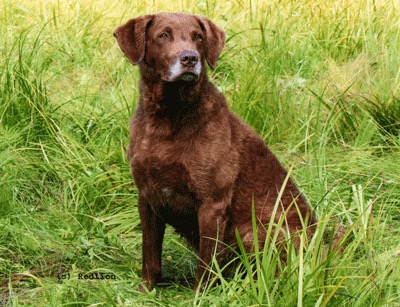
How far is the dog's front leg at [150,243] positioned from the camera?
404 centimetres

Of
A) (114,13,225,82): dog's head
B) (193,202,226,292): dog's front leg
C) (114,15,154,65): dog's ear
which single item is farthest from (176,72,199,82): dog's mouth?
(193,202,226,292): dog's front leg

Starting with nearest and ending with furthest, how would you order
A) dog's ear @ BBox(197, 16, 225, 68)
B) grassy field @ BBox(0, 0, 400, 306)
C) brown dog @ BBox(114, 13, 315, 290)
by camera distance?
grassy field @ BBox(0, 0, 400, 306)
brown dog @ BBox(114, 13, 315, 290)
dog's ear @ BBox(197, 16, 225, 68)

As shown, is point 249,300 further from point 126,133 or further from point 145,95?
point 126,133

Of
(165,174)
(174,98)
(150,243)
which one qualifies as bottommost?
(150,243)

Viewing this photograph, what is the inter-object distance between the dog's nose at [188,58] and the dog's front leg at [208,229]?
64 centimetres

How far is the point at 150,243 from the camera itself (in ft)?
13.3

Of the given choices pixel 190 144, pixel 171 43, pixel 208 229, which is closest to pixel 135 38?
pixel 171 43

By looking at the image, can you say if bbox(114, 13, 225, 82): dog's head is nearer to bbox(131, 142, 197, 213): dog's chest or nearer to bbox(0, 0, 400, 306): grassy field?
bbox(131, 142, 197, 213): dog's chest

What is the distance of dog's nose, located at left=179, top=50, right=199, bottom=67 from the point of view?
3.62 m

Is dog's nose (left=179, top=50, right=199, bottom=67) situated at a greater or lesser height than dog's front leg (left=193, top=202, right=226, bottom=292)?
greater

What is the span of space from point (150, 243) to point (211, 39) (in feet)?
3.32

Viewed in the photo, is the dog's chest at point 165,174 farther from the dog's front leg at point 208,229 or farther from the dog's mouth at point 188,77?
the dog's mouth at point 188,77

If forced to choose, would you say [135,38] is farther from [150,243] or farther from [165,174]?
[150,243]

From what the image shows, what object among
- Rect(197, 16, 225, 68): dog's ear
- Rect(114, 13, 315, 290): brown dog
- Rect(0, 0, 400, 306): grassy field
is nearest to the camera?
Rect(0, 0, 400, 306): grassy field
